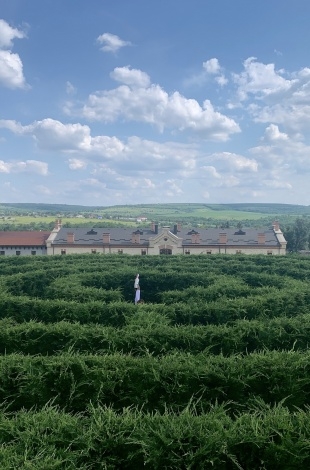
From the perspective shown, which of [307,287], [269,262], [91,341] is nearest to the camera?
[91,341]

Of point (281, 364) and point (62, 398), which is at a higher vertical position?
point (281, 364)

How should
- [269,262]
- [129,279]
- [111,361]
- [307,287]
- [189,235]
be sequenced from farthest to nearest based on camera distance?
[189,235], [269,262], [129,279], [307,287], [111,361]

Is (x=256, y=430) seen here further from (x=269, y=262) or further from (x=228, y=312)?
(x=269, y=262)

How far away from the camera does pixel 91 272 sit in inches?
1451

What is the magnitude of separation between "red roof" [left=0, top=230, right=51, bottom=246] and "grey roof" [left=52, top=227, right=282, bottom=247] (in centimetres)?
364

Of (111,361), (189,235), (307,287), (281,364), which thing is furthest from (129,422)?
(189,235)

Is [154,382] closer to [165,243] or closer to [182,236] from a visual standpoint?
[165,243]

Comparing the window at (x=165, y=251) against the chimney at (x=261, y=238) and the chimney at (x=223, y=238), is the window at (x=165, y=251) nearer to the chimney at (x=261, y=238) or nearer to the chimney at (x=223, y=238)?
the chimney at (x=223, y=238)

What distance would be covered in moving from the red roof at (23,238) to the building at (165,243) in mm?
3233

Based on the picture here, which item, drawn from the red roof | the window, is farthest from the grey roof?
the red roof

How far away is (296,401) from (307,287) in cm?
1839

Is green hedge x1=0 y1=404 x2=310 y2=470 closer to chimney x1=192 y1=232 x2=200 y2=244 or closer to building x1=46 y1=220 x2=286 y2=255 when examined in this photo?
building x1=46 y1=220 x2=286 y2=255

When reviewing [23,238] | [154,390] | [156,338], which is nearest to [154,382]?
[154,390]

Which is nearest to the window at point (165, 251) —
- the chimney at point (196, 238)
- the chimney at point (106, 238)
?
the chimney at point (196, 238)
